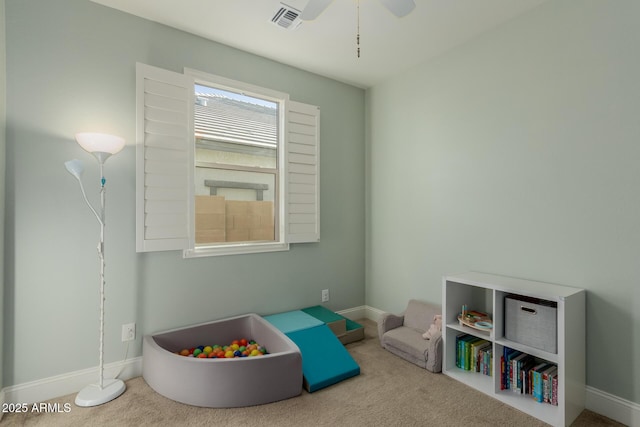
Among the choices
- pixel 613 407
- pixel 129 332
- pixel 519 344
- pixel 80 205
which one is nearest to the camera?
pixel 613 407

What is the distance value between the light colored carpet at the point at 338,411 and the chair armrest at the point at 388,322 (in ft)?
2.01

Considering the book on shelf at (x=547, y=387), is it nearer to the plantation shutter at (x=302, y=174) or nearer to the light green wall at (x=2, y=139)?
the plantation shutter at (x=302, y=174)

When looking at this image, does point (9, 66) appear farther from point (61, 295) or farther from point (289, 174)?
point (289, 174)

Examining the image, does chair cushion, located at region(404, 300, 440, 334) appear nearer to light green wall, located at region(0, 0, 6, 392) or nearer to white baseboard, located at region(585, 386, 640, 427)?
white baseboard, located at region(585, 386, 640, 427)

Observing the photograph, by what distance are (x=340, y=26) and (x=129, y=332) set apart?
2.79m

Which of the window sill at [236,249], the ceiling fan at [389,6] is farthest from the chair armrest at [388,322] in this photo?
the ceiling fan at [389,6]

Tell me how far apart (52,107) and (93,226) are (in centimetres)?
82

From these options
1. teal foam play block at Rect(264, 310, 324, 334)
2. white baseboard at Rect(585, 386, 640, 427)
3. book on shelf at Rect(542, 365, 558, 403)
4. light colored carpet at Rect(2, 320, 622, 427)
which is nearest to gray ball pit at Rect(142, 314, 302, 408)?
light colored carpet at Rect(2, 320, 622, 427)

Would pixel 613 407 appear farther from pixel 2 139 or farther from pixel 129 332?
pixel 2 139

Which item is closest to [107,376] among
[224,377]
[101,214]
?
[224,377]

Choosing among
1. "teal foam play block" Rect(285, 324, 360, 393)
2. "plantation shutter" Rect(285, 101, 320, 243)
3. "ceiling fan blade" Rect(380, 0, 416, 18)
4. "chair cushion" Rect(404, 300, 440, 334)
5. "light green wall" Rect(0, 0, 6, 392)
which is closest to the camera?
"ceiling fan blade" Rect(380, 0, 416, 18)

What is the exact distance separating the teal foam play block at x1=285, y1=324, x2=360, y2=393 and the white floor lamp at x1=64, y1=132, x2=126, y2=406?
1.23m

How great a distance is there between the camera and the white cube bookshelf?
5.86 ft

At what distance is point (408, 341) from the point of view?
2.60 m
